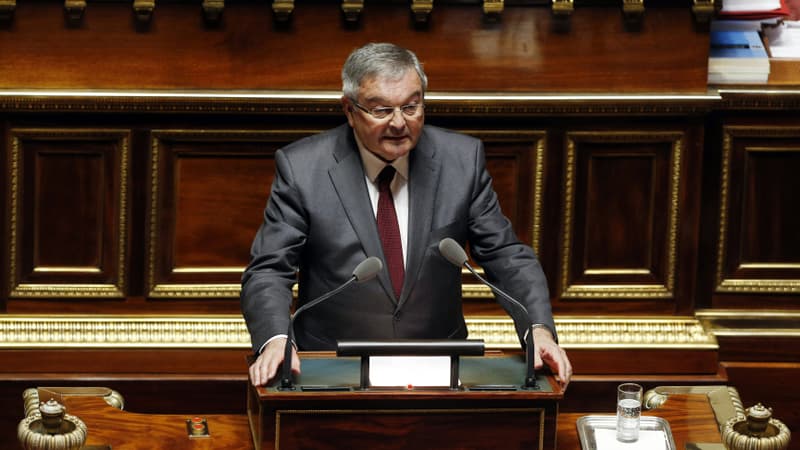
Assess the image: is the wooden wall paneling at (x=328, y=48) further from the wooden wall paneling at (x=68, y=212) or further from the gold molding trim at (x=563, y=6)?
the wooden wall paneling at (x=68, y=212)

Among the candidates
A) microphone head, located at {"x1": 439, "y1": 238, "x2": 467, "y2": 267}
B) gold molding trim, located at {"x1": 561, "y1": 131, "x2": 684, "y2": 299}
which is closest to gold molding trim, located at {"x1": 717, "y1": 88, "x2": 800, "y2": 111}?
gold molding trim, located at {"x1": 561, "y1": 131, "x2": 684, "y2": 299}

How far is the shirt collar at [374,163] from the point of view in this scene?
3.60m

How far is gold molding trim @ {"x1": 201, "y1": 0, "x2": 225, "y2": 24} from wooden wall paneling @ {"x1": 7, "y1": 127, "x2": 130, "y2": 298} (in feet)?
1.49

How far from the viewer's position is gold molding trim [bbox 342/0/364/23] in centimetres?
456

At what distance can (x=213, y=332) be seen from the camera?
15.5ft

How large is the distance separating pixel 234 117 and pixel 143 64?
0.33m

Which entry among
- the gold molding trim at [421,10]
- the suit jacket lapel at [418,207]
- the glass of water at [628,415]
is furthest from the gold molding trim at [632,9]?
the glass of water at [628,415]

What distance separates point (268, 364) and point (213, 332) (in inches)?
68.6

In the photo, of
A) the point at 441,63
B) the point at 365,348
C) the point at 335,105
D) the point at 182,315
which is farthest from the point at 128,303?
the point at 365,348

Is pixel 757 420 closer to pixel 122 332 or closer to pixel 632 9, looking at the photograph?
pixel 632 9

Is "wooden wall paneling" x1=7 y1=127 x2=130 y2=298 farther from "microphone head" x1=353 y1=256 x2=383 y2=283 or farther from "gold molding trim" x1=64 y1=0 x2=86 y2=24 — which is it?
"microphone head" x1=353 y1=256 x2=383 y2=283

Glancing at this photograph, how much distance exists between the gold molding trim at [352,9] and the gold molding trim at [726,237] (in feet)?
4.19

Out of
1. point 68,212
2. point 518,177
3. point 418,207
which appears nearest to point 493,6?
point 518,177

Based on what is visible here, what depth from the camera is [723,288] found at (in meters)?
4.93
